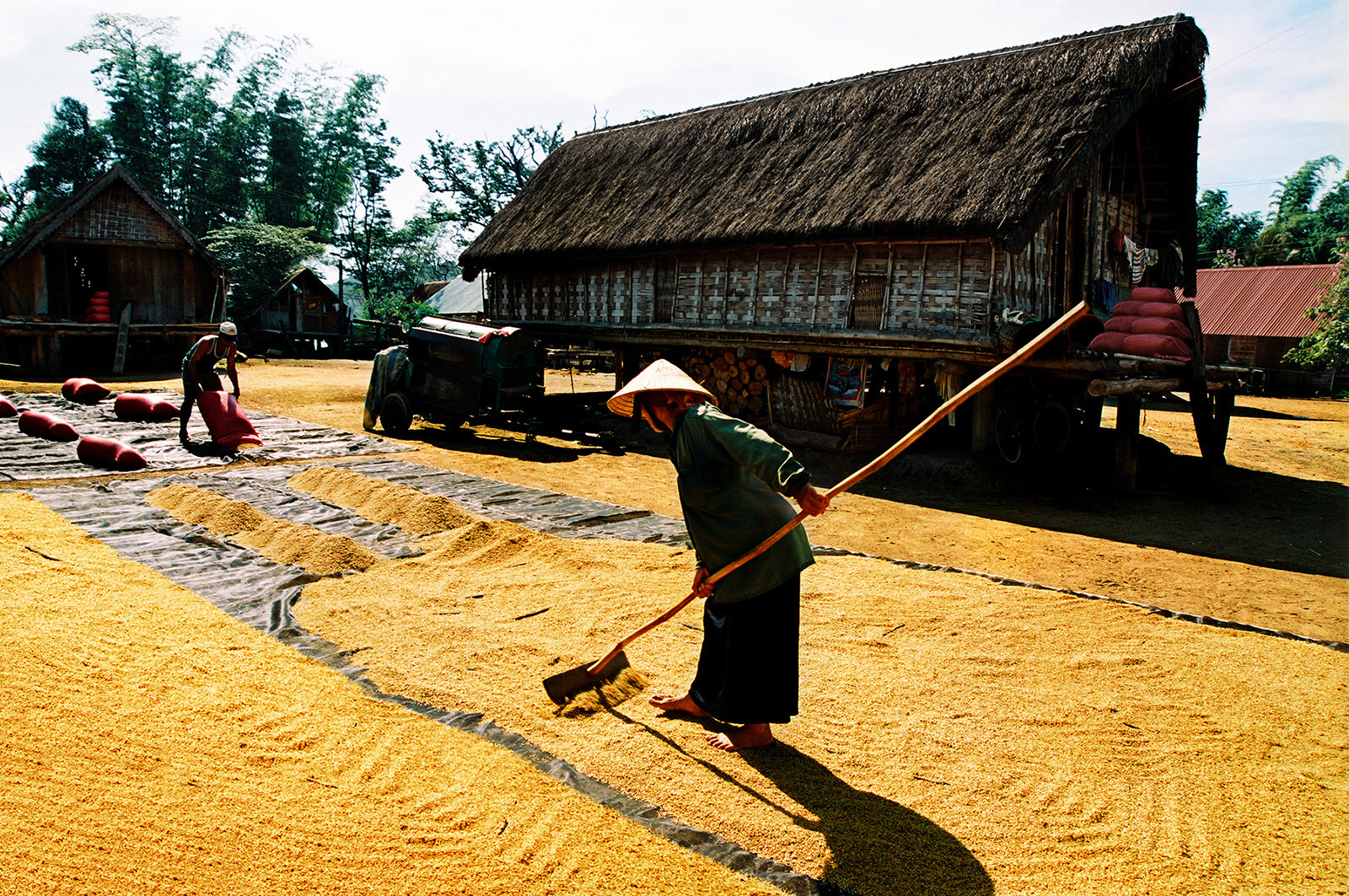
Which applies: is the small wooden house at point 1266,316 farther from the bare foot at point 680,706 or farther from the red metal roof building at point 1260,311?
the bare foot at point 680,706

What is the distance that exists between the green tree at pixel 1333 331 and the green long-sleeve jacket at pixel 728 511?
26.4 meters

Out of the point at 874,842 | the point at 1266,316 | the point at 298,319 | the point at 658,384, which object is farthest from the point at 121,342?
the point at 1266,316

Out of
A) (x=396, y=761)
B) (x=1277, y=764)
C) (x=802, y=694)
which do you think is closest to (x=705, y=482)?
(x=802, y=694)

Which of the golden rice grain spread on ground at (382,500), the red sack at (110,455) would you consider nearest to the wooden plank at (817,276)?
the golden rice grain spread on ground at (382,500)

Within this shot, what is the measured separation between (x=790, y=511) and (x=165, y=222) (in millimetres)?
23053

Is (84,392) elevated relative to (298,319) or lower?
lower

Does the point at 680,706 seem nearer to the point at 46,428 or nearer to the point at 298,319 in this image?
the point at 46,428

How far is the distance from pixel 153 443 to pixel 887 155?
11256 millimetres

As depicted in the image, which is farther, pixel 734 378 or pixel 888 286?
pixel 734 378

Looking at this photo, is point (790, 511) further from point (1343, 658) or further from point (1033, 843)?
point (1343, 658)

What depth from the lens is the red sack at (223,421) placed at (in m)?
10.9

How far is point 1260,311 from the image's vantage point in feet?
91.1

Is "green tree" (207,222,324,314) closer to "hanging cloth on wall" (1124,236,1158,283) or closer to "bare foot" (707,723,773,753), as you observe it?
"hanging cloth on wall" (1124,236,1158,283)

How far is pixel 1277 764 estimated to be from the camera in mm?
3686
